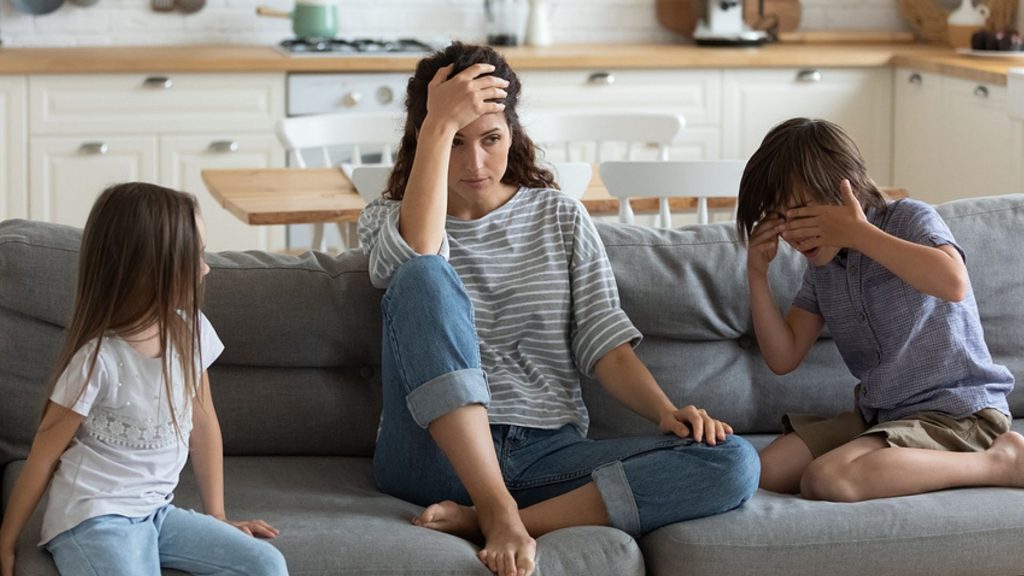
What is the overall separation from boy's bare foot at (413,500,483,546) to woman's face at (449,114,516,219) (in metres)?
0.51

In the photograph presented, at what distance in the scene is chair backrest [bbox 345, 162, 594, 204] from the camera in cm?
305

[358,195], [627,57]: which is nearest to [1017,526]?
[358,195]

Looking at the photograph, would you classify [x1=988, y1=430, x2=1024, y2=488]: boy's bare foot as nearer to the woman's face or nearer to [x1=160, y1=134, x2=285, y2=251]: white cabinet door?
the woman's face

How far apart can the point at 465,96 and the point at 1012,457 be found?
1008mm

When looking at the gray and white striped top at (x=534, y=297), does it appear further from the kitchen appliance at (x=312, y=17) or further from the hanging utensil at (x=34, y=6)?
the hanging utensil at (x=34, y=6)

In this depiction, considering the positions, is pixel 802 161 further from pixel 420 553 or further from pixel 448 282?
pixel 420 553

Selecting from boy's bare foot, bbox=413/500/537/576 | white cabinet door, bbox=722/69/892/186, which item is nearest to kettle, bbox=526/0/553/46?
white cabinet door, bbox=722/69/892/186

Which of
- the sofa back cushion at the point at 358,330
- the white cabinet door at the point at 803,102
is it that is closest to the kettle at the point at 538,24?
the white cabinet door at the point at 803,102

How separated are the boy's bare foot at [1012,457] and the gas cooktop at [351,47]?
2912 millimetres

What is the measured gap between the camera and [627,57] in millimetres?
4980

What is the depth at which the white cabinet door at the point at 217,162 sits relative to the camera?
4801 mm

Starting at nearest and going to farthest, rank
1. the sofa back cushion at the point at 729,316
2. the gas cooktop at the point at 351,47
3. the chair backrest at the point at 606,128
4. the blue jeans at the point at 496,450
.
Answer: the blue jeans at the point at 496,450
the sofa back cushion at the point at 729,316
the chair backrest at the point at 606,128
the gas cooktop at the point at 351,47

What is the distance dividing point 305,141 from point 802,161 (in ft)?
5.64

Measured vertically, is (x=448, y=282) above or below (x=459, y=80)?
below
